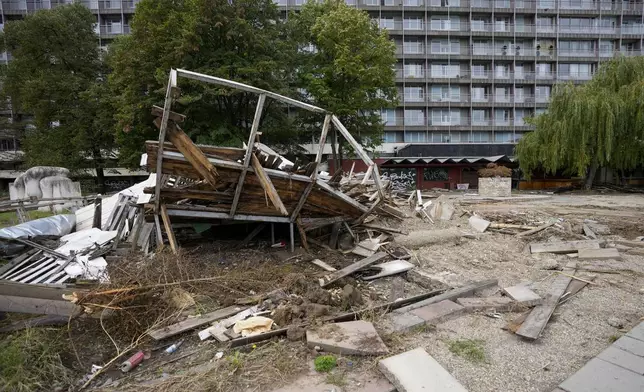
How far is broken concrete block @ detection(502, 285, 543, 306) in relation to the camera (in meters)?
4.66

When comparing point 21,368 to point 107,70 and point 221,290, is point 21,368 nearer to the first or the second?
point 221,290

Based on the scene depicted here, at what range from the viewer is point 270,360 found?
321cm

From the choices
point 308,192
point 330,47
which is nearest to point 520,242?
point 308,192

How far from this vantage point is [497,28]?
4438 cm

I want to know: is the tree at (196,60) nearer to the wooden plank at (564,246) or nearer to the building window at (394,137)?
the wooden plank at (564,246)

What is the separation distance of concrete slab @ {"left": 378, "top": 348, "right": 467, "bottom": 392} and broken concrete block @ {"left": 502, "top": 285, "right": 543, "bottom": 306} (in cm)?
241

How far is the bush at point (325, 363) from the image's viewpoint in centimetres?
308

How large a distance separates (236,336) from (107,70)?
30522mm

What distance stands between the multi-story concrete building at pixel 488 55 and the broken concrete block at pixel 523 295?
126ft

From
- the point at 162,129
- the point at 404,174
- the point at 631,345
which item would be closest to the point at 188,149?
the point at 162,129


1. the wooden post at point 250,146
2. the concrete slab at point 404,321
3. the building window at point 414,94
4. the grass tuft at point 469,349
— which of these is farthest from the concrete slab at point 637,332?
the building window at point 414,94

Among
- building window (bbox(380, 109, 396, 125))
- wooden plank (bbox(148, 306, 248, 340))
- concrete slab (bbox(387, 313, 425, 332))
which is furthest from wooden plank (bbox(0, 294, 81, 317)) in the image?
building window (bbox(380, 109, 396, 125))

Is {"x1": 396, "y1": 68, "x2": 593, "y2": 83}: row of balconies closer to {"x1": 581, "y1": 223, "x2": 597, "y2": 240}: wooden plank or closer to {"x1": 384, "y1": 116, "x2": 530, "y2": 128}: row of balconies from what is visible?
{"x1": 384, "y1": 116, "x2": 530, "y2": 128}: row of balconies

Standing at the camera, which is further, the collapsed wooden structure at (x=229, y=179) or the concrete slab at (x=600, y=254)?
the concrete slab at (x=600, y=254)
